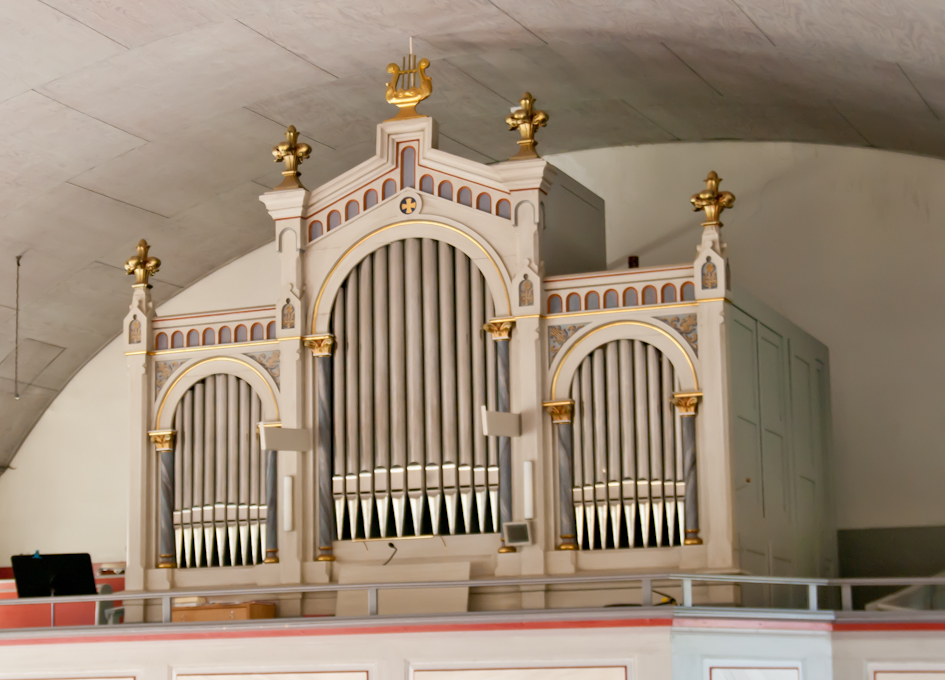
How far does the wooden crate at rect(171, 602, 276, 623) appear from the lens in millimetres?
9867

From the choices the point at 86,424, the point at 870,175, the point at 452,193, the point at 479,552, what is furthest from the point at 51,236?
the point at 870,175

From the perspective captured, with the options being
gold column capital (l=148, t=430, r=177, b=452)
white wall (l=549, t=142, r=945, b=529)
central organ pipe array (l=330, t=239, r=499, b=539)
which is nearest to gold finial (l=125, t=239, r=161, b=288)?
gold column capital (l=148, t=430, r=177, b=452)

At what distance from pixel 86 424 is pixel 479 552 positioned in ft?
22.5

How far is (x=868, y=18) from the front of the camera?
9.12 meters

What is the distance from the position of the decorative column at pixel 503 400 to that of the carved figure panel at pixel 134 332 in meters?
3.01

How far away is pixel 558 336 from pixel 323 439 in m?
2.00

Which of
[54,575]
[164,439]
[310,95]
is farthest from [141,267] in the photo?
[54,575]

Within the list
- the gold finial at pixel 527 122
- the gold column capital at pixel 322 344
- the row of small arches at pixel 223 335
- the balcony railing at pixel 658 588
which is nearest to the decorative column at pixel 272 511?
A: the balcony railing at pixel 658 588

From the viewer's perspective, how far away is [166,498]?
10930 mm

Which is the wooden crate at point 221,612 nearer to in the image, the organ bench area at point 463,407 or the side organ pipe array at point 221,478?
the organ bench area at point 463,407

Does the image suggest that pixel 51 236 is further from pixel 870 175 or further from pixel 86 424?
pixel 870 175

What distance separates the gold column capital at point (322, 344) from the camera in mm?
Result: 10656

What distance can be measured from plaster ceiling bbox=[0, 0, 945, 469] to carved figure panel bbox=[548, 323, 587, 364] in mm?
2436

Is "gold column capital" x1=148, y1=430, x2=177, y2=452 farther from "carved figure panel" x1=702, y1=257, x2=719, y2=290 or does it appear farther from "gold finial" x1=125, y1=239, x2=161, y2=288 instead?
"carved figure panel" x1=702, y1=257, x2=719, y2=290
